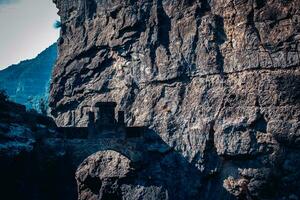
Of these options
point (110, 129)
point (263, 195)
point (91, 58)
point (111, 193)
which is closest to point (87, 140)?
point (110, 129)

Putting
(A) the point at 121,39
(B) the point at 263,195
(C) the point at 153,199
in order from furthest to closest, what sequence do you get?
(A) the point at 121,39
(C) the point at 153,199
(B) the point at 263,195

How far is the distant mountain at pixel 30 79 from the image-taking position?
10669cm

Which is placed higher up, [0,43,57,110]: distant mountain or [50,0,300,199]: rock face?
[0,43,57,110]: distant mountain

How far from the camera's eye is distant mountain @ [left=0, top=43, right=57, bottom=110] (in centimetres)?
10669

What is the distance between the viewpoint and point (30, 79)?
352ft

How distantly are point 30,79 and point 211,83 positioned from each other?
84.6 metres

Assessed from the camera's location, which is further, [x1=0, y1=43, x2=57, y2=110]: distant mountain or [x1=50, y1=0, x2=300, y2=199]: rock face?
[x1=0, y1=43, x2=57, y2=110]: distant mountain

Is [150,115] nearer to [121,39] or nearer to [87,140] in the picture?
[87,140]

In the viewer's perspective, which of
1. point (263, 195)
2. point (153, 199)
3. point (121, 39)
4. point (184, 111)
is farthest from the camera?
point (121, 39)

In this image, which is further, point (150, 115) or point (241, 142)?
point (150, 115)

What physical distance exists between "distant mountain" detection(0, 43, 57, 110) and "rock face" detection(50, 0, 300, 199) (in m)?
70.2

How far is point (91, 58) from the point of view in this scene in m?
40.8

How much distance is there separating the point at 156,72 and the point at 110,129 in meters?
7.73

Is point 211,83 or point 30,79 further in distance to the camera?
point 30,79
